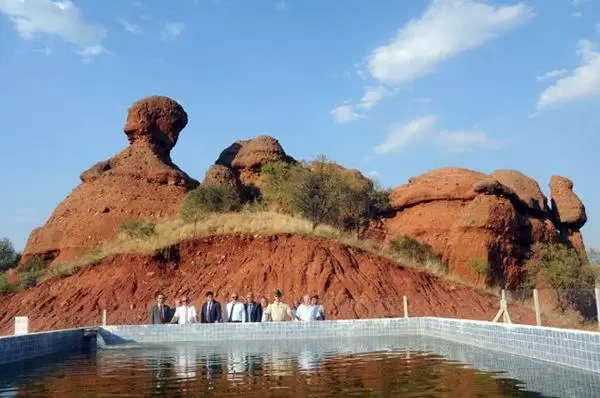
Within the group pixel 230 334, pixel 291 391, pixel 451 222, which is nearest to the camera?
pixel 291 391

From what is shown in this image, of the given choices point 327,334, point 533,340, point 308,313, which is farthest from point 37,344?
point 533,340

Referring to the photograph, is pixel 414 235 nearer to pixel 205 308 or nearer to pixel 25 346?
pixel 205 308

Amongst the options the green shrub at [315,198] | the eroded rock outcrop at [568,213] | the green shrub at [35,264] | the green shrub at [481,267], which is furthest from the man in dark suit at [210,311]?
the eroded rock outcrop at [568,213]

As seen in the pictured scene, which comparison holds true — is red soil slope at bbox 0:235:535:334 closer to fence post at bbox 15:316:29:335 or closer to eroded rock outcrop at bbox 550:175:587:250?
fence post at bbox 15:316:29:335

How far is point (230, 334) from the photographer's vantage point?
17109mm

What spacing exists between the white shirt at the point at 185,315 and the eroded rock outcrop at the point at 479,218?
91.0 feet

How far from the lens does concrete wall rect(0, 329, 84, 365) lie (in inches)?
507

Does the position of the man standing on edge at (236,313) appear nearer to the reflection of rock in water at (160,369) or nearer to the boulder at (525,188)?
the reflection of rock in water at (160,369)

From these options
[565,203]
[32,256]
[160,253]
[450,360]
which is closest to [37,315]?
[160,253]

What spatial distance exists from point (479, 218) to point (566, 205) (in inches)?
564

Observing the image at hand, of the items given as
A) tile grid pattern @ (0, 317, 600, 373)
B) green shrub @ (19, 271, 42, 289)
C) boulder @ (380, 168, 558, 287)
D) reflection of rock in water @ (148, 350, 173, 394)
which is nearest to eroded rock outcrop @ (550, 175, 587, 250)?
boulder @ (380, 168, 558, 287)

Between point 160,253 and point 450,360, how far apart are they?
1921 cm

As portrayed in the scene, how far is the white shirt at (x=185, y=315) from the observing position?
57.7 feet

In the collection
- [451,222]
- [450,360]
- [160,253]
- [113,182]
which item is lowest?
[450,360]
